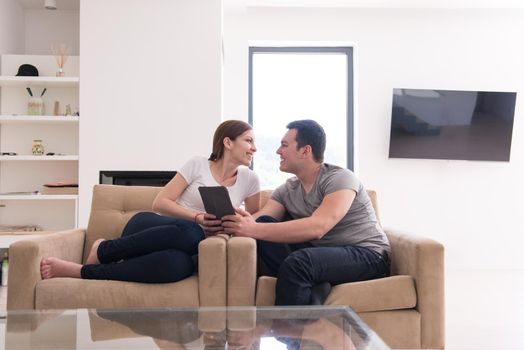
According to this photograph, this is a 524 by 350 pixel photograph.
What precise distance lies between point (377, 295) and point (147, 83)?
9.97ft

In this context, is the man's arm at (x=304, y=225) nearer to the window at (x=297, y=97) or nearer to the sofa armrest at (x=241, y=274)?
the sofa armrest at (x=241, y=274)

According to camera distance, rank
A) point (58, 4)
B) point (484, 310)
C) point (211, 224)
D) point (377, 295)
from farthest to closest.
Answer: point (58, 4) → point (484, 310) → point (211, 224) → point (377, 295)

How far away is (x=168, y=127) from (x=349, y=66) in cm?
221

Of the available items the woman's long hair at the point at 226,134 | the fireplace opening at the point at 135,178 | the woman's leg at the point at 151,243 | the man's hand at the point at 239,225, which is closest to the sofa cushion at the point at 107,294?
the woman's leg at the point at 151,243

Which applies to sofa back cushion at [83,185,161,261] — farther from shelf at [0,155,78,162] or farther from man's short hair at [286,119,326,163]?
shelf at [0,155,78,162]

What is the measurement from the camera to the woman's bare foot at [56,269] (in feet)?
7.45

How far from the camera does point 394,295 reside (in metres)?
2.17

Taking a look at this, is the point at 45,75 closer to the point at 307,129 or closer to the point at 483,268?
the point at 307,129

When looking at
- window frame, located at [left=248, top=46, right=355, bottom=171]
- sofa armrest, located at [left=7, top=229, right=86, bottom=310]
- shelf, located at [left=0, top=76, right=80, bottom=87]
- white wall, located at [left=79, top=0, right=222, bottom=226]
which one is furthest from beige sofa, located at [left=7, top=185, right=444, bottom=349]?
window frame, located at [left=248, top=46, right=355, bottom=171]

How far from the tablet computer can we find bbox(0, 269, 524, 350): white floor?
125 centimetres

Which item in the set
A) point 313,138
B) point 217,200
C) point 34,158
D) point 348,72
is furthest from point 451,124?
point 34,158

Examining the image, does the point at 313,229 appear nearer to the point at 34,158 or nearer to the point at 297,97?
the point at 34,158

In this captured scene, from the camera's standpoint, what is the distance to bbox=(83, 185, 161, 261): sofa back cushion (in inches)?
108

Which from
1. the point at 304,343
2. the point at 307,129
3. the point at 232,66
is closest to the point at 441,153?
the point at 232,66
